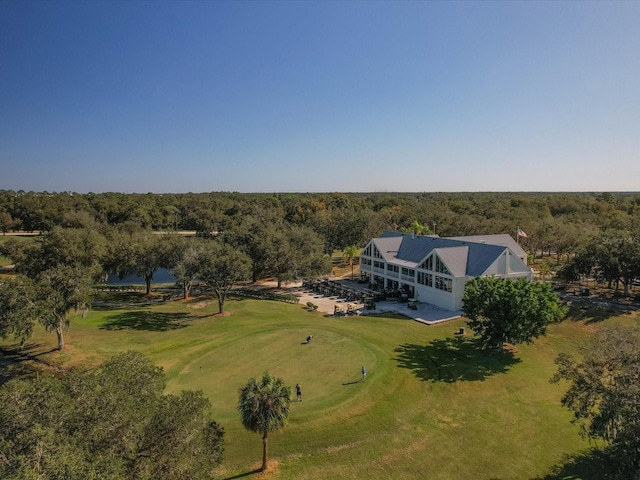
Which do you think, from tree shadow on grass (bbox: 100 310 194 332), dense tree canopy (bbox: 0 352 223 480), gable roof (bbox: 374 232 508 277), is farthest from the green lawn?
gable roof (bbox: 374 232 508 277)

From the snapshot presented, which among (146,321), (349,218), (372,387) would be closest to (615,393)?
(372,387)

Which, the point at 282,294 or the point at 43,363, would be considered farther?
the point at 282,294

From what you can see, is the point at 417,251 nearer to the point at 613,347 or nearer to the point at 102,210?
the point at 613,347

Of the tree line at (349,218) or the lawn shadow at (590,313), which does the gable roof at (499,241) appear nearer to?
the tree line at (349,218)

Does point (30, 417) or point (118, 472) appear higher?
point (30, 417)

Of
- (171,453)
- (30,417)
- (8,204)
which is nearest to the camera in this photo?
(30,417)

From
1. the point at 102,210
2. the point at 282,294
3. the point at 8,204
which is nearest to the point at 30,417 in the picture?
the point at 282,294
